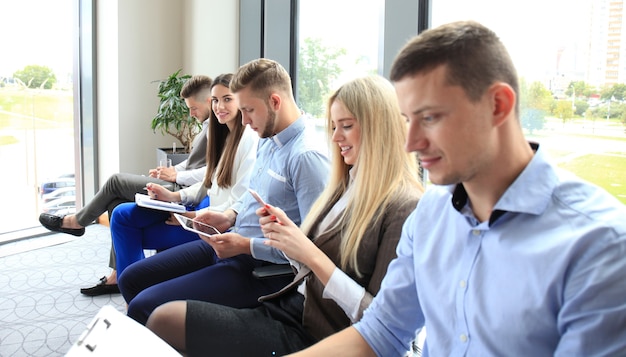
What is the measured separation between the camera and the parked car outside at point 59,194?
15.6 ft

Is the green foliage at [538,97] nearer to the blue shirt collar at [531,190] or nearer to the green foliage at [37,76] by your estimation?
the blue shirt collar at [531,190]

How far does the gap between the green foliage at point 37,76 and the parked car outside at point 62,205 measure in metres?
1.11

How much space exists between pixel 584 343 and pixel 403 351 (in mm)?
486

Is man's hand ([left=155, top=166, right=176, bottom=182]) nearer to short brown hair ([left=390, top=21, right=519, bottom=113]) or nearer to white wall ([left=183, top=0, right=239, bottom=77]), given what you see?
white wall ([left=183, top=0, right=239, bottom=77])

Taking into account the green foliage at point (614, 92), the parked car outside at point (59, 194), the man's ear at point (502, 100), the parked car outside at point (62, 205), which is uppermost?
the green foliage at point (614, 92)

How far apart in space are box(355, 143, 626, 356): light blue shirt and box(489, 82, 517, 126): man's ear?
10cm

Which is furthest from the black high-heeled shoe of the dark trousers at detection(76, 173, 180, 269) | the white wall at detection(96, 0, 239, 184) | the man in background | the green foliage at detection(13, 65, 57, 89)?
the green foliage at detection(13, 65, 57, 89)

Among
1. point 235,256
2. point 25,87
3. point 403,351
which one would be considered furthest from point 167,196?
point 25,87

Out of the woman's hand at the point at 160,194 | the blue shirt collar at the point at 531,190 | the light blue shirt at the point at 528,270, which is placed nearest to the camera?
the light blue shirt at the point at 528,270

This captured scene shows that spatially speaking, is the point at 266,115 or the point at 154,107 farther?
the point at 154,107

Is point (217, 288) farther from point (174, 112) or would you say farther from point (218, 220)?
point (174, 112)

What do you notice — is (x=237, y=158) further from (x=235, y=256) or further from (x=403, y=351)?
(x=403, y=351)

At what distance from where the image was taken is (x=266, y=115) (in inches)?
83.6

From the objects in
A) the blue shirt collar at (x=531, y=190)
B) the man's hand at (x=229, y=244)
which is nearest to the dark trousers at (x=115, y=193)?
the man's hand at (x=229, y=244)
